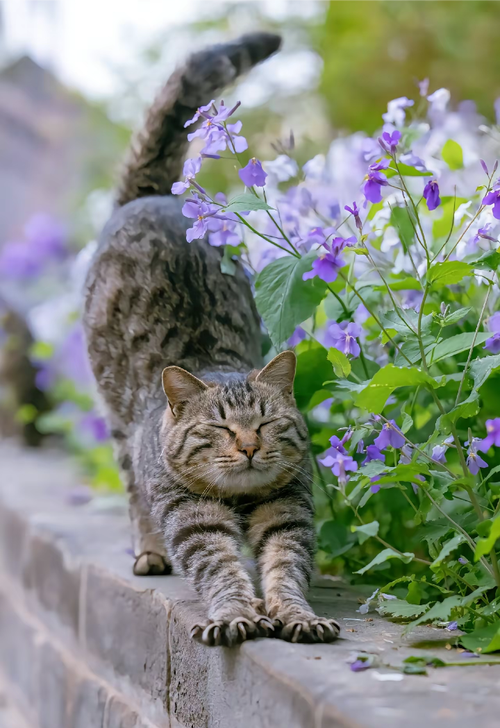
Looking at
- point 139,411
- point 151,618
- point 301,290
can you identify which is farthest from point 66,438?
point 301,290

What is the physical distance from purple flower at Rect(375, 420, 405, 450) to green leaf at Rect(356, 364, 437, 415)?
0.27 ft

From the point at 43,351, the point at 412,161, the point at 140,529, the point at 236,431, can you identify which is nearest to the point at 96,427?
the point at 43,351

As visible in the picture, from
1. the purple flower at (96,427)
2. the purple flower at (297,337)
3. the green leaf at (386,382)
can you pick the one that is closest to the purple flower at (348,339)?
the green leaf at (386,382)

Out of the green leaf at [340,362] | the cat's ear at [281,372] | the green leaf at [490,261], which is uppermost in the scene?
the green leaf at [490,261]

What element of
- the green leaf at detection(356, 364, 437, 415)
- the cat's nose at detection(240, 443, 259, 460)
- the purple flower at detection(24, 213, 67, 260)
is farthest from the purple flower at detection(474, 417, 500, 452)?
the purple flower at detection(24, 213, 67, 260)

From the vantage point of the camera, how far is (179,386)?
1.79 m

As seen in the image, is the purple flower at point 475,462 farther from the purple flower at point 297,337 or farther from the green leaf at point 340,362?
the purple flower at point 297,337

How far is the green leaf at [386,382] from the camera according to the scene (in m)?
1.33

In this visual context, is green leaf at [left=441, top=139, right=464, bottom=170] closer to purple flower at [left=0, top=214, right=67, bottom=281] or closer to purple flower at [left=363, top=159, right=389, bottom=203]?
purple flower at [left=363, top=159, right=389, bottom=203]

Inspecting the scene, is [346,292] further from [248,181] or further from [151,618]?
[151,618]

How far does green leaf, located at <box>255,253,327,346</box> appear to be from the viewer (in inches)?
62.6

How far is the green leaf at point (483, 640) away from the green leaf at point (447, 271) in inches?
22.6

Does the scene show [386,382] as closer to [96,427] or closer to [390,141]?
[390,141]

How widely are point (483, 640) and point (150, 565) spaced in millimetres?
881
